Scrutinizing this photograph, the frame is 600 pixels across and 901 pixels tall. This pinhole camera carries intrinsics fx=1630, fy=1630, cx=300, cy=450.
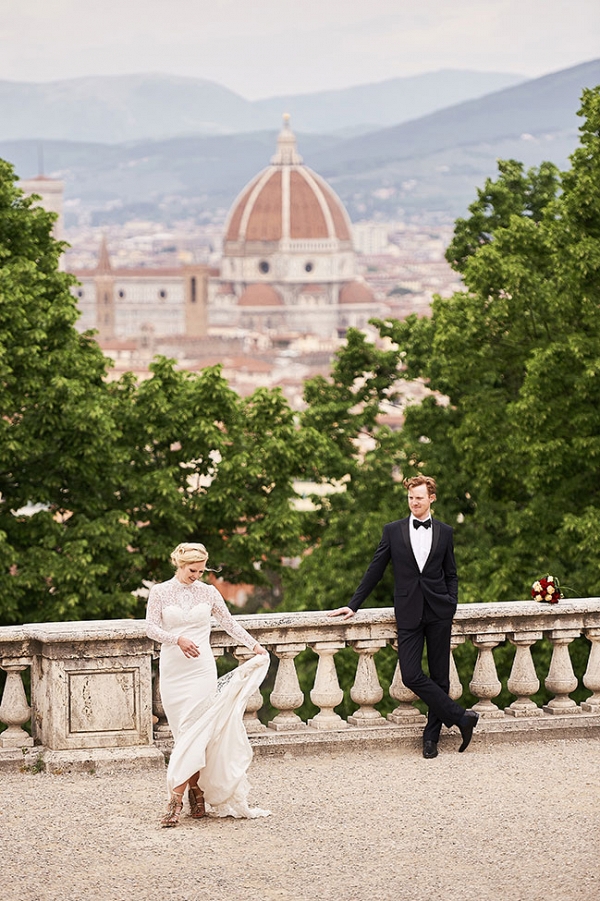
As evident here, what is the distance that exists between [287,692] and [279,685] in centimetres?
7

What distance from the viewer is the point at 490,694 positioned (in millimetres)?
9078

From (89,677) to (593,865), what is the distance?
9.17ft

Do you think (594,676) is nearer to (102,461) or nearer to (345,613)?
(345,613)

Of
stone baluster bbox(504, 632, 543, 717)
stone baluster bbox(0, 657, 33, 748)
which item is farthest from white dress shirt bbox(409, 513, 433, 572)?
stone baluster bbox(0, 657, 33, 748)

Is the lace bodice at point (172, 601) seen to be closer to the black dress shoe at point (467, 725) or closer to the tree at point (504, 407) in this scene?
the black dress shoe at point (467, 725)

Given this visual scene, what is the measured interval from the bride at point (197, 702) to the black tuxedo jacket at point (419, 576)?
1.27m

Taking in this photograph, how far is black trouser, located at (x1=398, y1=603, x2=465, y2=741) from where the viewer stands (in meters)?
8.48

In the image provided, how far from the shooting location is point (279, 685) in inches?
345

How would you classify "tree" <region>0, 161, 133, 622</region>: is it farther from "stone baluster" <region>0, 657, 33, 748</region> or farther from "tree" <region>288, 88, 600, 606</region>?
"stone baluster" <region>0, 657, 33, 748</region>

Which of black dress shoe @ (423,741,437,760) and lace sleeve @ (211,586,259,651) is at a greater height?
lace sleeve @ (211,586,259,651)

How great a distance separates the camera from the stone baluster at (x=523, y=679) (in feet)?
29.5

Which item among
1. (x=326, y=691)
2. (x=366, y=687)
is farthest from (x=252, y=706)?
(x=366, y=687)

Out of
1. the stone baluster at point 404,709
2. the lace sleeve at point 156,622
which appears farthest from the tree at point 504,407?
the lace sleeve at point 156,622

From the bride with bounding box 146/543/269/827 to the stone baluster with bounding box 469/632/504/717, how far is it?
1.92 m
